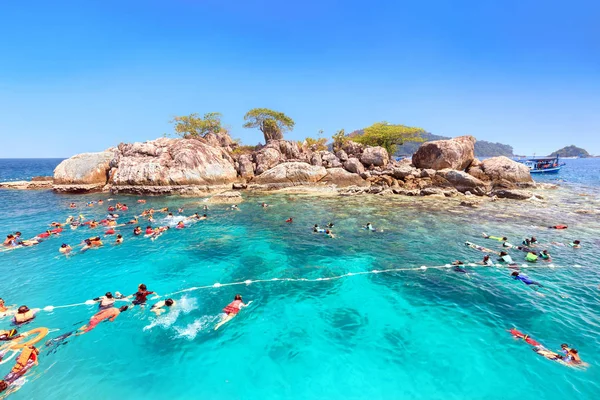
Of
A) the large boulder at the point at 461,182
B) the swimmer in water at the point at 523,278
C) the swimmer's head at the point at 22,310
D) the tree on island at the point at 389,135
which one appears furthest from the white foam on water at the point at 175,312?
the tree on island at the point at 389,135

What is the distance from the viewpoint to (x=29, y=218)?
32.1 meters

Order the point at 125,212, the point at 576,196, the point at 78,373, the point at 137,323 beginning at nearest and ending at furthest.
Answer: the point at 78,373 < the point at 137,323 < the point at 125,212 < the point at 576,196

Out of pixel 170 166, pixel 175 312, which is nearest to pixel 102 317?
pixel 175 312

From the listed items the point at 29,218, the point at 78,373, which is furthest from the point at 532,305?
the point at 29,218

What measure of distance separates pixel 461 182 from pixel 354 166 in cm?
1794

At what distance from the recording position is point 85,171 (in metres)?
50.1

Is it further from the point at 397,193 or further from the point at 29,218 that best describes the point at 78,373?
the point at 397,193

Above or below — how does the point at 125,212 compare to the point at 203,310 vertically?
above

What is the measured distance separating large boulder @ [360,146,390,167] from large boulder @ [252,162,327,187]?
12.4 m

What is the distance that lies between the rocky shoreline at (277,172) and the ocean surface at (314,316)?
19227mm

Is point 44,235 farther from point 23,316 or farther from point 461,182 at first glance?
point 461,182

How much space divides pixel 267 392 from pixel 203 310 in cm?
605

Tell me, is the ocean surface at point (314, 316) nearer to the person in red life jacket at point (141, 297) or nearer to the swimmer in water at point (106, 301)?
the swimmer in water at point (106, 301)

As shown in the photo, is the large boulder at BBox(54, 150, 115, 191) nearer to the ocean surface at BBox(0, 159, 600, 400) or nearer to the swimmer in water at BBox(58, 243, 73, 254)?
the ocean surface at BBox(0, 159, 600, 400)
